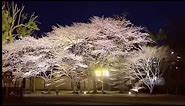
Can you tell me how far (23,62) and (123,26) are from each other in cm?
916

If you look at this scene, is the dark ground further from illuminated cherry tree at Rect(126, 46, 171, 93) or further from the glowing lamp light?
illuminated cherry tree at Rect(126, 46, 171, 93)

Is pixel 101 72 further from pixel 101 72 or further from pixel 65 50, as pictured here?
pixel 65 50

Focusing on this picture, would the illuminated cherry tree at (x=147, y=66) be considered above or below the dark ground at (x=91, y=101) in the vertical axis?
above

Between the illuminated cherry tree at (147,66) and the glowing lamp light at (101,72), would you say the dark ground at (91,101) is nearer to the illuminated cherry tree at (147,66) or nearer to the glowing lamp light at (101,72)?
the glowing lamp light at (101,72)

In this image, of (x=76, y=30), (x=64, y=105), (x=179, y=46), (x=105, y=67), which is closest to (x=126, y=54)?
(x=105, y=67)

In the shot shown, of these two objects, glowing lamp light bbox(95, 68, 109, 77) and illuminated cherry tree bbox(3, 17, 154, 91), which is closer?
illuminated cherry tree bbox(3, 17, 154, 91)

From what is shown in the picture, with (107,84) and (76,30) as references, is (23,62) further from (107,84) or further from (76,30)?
(107,84)

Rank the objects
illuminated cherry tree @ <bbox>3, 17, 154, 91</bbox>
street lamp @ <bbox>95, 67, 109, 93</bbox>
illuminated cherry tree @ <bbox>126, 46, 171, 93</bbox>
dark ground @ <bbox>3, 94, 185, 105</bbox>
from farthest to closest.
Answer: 1. illuminated cherry tree @ <bbox>126, 46, 171, 93</bbox>
2. street lamp @ <bbox>95, 67, 109, 93</bbox>
3. illuminated cherry tree @ <bbox>3, 17, 154, 91</bbox>
4. dark ground @ <bbox>3, 94, 185, 105</bbox>

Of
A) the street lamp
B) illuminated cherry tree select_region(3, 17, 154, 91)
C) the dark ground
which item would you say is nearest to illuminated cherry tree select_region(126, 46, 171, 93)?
illuminated cherry tree select_region(3, 17, 154, 91)

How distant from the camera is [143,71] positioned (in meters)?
38.0

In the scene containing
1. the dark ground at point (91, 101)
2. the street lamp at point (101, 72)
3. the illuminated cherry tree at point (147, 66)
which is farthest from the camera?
the illuminated cherry tree at point (147, 66)

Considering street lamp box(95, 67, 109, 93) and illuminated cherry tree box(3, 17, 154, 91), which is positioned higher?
illuminated cherry tree box(3, 17, 154, 91)

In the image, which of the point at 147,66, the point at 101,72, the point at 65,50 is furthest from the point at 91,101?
the point at 147,66

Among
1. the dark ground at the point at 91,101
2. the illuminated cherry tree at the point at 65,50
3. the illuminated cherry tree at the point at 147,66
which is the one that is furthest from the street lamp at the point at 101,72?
the dark ground at the point at 91,101
